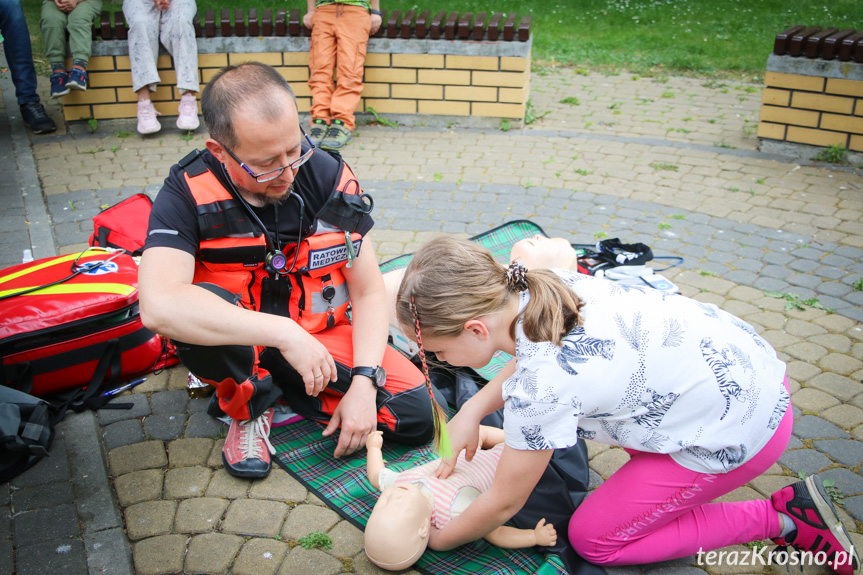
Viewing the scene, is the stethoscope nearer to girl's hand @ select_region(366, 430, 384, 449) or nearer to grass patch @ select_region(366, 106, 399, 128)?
girl's hand @ select_region(366, 430, 384, 449)

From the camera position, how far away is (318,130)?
245 inches

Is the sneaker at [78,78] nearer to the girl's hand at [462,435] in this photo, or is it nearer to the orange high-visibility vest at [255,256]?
the orange high-visibility vest at [255,256]

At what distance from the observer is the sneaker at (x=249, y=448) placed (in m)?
2.60

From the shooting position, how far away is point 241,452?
2643 millimetres

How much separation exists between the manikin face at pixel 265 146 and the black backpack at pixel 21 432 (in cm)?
114

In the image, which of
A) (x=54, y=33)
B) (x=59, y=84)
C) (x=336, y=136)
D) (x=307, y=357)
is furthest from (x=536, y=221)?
(x=54, y=33)

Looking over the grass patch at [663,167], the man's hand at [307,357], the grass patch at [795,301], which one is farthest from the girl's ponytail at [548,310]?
the grass patch at [663,167]

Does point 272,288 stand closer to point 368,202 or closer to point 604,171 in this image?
point 368,202

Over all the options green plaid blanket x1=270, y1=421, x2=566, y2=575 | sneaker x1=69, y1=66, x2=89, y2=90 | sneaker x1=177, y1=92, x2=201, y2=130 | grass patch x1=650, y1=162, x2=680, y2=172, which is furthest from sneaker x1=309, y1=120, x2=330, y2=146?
green plaid blanket x1=270, y1=421, x2=566, y2=575

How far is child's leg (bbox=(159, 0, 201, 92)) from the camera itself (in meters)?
6.05

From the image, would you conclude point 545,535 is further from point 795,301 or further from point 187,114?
point 187,114

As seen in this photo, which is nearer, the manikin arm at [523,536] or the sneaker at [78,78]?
the manikin arm at [523,536]

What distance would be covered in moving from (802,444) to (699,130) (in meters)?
4.33

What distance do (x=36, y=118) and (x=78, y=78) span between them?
67 centimetres
